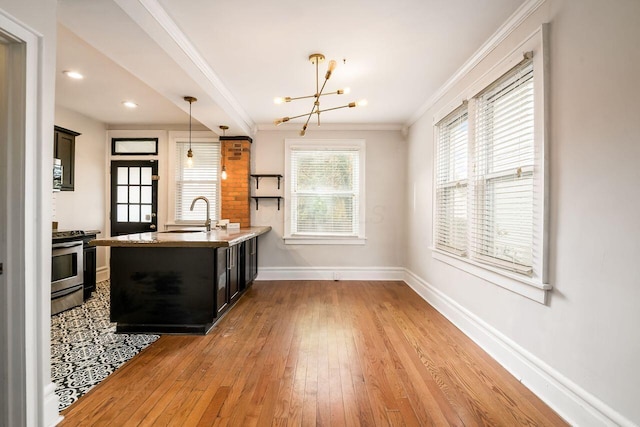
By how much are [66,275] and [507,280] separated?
15.2 ft

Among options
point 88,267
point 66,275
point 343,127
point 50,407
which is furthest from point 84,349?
point 343,127

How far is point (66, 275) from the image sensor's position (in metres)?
3.90

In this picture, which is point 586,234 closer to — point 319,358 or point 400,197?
point 319,358

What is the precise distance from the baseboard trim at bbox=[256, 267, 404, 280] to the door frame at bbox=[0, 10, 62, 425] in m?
3.89

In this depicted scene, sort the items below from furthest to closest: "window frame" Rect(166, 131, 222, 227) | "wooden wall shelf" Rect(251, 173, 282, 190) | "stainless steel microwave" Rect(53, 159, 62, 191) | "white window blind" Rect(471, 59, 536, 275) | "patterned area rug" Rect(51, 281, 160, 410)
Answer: "window frame" Rect(166, 131, 222, 227), "wooden wall shelf" Rect(251, 173, 282, 190), "stainless steel microwave" Rect(53, 159, 62, 191), "white window blind" Rect(471, 59, 536, 275), "patterned area rug" Rect(51, 281, 160, 410)

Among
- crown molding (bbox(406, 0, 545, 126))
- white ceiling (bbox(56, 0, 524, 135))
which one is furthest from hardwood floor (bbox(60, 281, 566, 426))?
crown molding (bbox(406, 0, 545, 126))

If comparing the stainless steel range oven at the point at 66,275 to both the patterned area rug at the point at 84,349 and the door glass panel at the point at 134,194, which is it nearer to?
the patterned area rug at the point at 84,349

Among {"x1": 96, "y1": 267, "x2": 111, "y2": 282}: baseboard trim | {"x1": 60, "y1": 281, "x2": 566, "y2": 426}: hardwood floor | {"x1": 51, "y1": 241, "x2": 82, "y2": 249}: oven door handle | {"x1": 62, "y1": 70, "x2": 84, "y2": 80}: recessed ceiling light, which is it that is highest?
{"x1": 62, "y1": 70, "x2": 84, "y2": 80}: recessed ceiling light

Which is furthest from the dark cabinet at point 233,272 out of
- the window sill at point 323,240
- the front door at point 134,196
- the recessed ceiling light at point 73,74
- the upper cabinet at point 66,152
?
the upper cabinet at point 66,152

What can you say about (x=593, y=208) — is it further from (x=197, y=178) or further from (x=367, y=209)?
(x=197, y=178)

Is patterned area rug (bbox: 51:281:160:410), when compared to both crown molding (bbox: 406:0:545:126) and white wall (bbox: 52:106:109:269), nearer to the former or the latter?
white wall (bbox: 52:106:109:269)

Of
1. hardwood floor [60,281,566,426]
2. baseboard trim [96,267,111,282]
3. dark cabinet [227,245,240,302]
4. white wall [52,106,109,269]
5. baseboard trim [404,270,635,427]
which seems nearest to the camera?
baseboard trim [404,270,635,427]

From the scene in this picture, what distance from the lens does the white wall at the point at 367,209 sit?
551 centimetres

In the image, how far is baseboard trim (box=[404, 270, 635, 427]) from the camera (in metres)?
1.67
